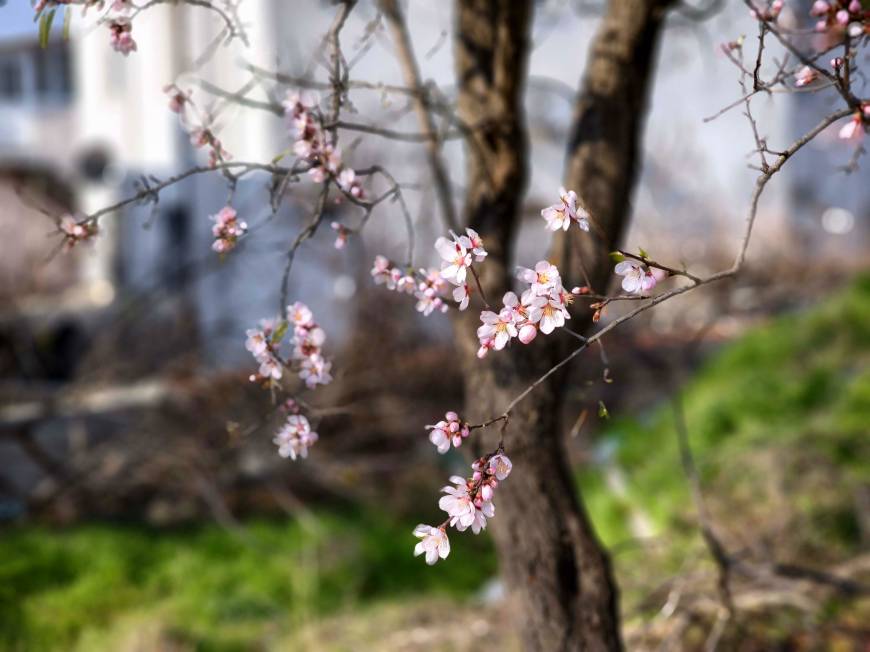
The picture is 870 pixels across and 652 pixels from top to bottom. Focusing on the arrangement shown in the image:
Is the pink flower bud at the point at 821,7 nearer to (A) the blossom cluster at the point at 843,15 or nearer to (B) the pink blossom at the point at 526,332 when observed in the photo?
(A) the blossom cluster at the point at 843,15

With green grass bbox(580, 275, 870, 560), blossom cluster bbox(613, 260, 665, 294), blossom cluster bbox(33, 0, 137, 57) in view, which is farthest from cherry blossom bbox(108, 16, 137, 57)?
green grass bbox(580, 275, 870, 560)

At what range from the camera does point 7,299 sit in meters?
9.02

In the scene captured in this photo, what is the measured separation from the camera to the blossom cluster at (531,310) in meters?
1.69

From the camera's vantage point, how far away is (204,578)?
6055 millimetres

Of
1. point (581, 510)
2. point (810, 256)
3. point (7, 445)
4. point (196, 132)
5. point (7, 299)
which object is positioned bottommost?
point (581, 510)

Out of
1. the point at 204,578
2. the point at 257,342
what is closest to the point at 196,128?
the point at 257,342

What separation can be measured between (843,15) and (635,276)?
750mm

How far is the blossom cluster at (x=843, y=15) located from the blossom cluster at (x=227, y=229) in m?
1.39

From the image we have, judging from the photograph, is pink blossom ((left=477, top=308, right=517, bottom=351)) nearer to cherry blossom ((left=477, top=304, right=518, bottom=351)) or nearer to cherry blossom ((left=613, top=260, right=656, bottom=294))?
cherry blossom ((left=477, top=304, right=518, bottom=351))

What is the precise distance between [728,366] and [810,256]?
6355 mm

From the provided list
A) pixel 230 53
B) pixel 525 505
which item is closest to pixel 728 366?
pixel 525 505

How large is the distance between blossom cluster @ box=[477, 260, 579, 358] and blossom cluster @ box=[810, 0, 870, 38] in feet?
2.90

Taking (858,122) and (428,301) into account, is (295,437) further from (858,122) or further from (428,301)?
(858,122)

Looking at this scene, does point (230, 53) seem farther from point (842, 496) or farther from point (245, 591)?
point (842, 496)
